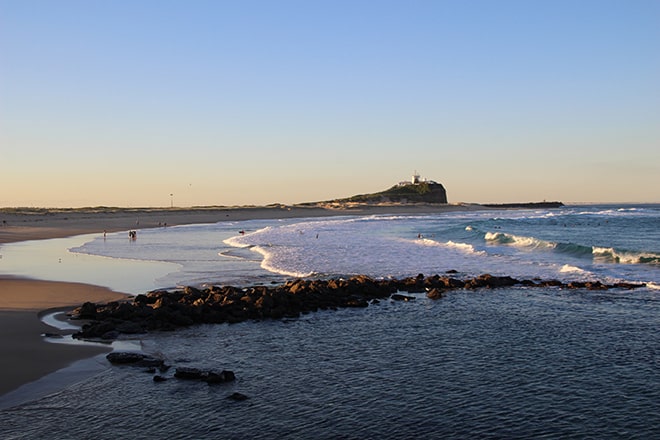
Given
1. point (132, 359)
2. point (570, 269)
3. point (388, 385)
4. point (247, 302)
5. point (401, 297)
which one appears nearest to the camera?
point (388, 385)

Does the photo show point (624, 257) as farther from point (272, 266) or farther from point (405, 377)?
point (405, 377)

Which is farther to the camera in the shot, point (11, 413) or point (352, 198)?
point (352, 198)

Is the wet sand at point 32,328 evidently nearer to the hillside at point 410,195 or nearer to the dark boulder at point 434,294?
the dark boulder at point 434,294

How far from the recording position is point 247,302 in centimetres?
1698

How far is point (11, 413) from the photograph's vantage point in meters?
8.95

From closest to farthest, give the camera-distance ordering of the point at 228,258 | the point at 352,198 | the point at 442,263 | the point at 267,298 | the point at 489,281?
the point at 267,298, the point at 489,281, the point at 442,263, the point at 228,258, the point at 352,198

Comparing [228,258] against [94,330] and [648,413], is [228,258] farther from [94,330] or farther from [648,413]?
[648,413]

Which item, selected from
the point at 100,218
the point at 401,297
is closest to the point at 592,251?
the point at 401,297

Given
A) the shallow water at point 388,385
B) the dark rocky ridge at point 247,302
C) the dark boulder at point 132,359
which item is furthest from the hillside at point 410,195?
the dark boulder at point 132,359

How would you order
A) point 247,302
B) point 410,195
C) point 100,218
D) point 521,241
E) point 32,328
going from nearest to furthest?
point 32,328, point 247,302, point 521,241, point 100,218, point 410,195

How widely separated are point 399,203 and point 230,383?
165692 millimetres

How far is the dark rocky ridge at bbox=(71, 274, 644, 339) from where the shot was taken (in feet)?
49.9

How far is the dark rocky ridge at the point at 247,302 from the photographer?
15.2 metres


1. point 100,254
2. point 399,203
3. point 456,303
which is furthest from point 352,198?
point 456,303
